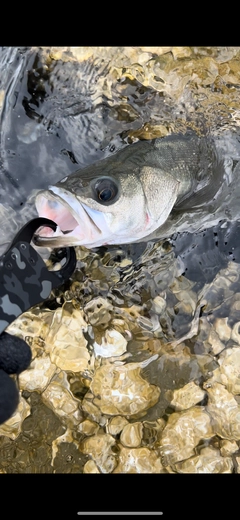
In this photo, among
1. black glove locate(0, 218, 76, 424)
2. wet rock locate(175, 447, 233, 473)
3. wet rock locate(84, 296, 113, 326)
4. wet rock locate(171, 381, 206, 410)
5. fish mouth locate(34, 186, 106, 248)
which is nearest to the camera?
black glove locate(0, 218, 76, 424)

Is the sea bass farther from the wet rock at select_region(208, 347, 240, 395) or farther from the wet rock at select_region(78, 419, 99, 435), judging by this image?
the wet rock at select_region(78, 419, 99, 435)

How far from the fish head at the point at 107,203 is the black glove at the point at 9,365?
617 millimetres

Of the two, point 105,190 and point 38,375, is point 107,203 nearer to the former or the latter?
point 105,190

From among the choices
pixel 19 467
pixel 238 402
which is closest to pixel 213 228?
pixel 238 402

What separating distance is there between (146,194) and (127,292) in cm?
90

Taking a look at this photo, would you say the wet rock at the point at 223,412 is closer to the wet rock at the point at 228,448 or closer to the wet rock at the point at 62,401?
the wet rock at the point at 228,448

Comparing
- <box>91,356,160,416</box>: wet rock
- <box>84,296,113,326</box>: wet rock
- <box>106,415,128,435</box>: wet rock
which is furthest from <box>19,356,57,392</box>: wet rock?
<box>106,415,128,435</box>: wet rock

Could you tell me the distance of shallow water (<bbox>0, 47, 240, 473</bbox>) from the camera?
3.17 meters

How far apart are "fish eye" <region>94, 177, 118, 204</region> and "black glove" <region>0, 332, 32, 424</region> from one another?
3.14ft

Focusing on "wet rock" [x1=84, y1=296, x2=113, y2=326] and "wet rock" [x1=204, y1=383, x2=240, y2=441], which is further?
"wet rock" [x1=84, y1=296, x2=113, y2=326]

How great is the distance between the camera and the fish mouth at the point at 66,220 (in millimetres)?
2441

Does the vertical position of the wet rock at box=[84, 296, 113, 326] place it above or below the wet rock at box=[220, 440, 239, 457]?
above

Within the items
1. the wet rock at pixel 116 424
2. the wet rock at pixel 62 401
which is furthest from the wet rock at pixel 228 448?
the wet rock at pixel 62 401

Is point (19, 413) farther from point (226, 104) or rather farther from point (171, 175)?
point (226, 104)
